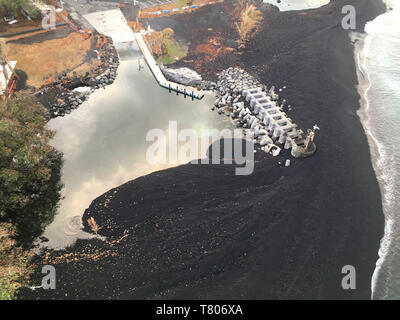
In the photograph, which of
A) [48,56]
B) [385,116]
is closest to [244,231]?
[385,116]

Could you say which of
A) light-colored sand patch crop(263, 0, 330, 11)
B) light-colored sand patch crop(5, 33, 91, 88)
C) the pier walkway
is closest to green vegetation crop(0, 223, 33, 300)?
light-colored sand patch crop(5, 33, 91, 88)

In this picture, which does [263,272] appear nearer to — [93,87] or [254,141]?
[254,141]

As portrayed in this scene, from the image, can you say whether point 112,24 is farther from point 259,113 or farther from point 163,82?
point 259,113

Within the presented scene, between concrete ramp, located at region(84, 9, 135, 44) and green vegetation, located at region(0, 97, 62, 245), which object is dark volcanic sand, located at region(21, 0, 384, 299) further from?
concrete ramp, located at region(84, 9, 135, 44)

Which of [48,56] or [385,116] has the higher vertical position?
[48,56]

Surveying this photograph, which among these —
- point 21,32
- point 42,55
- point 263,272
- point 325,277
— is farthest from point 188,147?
point 21,32

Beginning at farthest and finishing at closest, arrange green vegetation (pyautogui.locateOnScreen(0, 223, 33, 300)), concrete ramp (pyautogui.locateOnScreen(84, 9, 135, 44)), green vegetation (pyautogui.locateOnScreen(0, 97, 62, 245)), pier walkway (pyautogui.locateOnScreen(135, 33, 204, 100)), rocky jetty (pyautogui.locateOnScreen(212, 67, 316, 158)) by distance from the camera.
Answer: concrete ramp (pyautogui.locateOnScreen(84, 9, 135, 44))
pier walkway (pyautogui.locateOnScreen(135, 33, 204, 100))
rocky jetty (pyautogui.locateOnScreen(212, 67, 316, 158))
green vegetation (pyautogui.locateOnScreen(0, 97, 62, 245))
green vegetation (pyautogui.locateOnScreen(0, 223, 33, 300))

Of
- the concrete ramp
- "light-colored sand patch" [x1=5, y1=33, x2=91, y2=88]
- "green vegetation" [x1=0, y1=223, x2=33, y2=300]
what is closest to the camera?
"green vegetation" [x1=0, y1=223, x2=33, y2=300]

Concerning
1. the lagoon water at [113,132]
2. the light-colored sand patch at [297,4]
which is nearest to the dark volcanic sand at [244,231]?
the lagoon water at [113,132]
